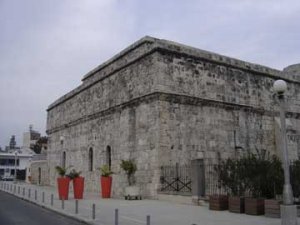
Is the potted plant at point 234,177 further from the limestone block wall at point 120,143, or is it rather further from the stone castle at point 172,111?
the limestone block wall at point 120,143

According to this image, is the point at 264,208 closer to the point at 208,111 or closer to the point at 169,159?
the point at 169,159

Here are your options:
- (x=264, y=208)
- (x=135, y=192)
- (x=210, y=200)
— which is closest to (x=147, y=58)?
(x=135, y=192)

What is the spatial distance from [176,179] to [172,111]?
3.75 m

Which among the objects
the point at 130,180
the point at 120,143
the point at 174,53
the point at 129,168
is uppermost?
the point at 174,53

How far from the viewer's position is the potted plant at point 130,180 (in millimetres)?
21953

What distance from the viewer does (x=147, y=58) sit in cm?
2358

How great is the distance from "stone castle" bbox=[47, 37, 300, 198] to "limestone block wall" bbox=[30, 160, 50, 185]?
11129mm

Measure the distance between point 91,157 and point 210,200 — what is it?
15654mm

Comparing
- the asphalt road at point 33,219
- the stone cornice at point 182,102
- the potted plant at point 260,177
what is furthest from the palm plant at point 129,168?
the potted plant at point 260,177

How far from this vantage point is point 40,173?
44375 mm

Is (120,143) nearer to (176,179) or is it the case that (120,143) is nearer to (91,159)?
(91,159)

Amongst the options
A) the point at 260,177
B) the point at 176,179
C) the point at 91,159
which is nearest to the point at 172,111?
the point at 176,179

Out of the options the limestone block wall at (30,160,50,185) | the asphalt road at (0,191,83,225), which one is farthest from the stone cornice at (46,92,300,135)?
the limestone block wall at (30,160,50,185)

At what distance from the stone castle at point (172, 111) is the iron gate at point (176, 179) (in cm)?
31
